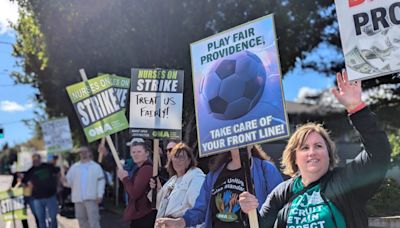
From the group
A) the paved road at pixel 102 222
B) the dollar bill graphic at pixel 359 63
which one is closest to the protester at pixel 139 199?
the dollar bill graphic at pixel 359 63

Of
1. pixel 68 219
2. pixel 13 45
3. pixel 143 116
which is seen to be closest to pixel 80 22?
pixel 68 219

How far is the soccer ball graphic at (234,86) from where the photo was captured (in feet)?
11.2

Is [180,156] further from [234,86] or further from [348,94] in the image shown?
[348,94]

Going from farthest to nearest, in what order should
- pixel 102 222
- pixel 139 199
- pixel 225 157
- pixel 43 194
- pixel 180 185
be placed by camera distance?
1. pixel 102 222
2. pixel 43 194
3. pixel 139 199
4. pixel 180 185
5. pixel 225 157

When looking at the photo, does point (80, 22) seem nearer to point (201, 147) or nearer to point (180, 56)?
point (180, 56)

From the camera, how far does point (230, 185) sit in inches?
152

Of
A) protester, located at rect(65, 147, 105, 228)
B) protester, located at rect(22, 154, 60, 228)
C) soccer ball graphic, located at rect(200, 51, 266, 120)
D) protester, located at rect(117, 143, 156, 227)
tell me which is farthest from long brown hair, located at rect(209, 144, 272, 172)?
protester, located at rect(22, 154, 60, 228)

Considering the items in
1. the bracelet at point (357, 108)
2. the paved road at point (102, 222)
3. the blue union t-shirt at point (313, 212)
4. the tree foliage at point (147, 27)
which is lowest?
the paved road at point (102, 222)

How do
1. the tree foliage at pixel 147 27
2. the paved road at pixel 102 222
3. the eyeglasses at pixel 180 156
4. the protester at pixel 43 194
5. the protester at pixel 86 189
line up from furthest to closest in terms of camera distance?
the tree foliage at pixel 147 27 → the paved road at pixel 102 222 → the protester at pixel 43 194 → the protester at pixel 86 189 → the eyeglasses at pixel 180 156

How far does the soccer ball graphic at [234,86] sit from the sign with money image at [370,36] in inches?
26.7

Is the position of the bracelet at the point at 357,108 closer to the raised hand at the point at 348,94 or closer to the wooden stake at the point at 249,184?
the raised hand at the point at 348,94

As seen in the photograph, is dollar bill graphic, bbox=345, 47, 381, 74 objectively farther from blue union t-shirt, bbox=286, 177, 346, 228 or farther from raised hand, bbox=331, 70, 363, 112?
blue union t-shirt, bbox=286, 177, 346, 228

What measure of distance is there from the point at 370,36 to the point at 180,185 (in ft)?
6.97

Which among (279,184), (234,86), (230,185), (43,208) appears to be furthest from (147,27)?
(279,184)
